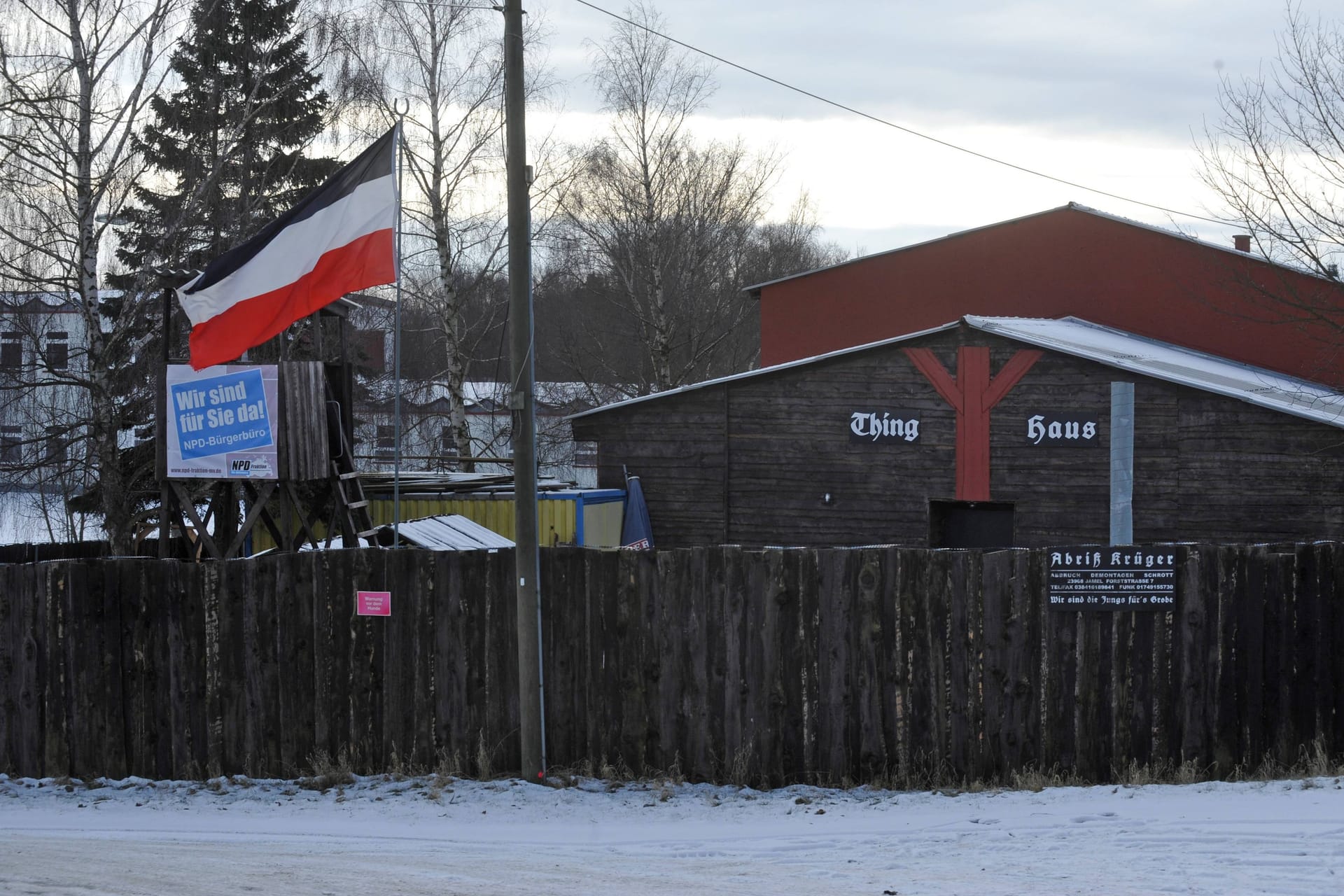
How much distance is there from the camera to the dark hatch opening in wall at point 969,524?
18422 mm

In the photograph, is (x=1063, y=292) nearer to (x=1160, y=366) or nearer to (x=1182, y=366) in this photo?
(x=1182, y=366)

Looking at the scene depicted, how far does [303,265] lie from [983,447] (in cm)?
1104

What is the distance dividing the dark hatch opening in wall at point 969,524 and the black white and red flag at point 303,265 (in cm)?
1078

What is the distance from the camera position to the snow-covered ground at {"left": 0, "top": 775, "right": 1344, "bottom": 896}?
21.6 ft

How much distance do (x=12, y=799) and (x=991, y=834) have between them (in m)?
7.52

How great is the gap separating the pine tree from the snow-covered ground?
11.5 meters

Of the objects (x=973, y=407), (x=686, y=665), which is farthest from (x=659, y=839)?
(x=973, y=407)

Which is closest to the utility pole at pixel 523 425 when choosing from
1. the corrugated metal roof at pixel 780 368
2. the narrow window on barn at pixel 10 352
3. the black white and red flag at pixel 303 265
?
the black white and red flag at pixel 303 265

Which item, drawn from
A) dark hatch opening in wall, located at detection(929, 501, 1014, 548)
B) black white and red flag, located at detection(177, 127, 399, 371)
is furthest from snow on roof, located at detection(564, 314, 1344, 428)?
black white and red flag, located at detection(177, 127, 399, 371)

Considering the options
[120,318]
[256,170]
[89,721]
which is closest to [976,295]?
[256,170]

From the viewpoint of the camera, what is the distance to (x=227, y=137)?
21.1 meters

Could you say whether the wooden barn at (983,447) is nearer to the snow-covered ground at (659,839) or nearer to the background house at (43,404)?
the background house at (43,404)

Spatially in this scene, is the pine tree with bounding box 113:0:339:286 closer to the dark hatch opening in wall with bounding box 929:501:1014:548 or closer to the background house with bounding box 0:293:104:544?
the background house with bounding box 0:293:104:544

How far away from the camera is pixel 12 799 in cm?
939
